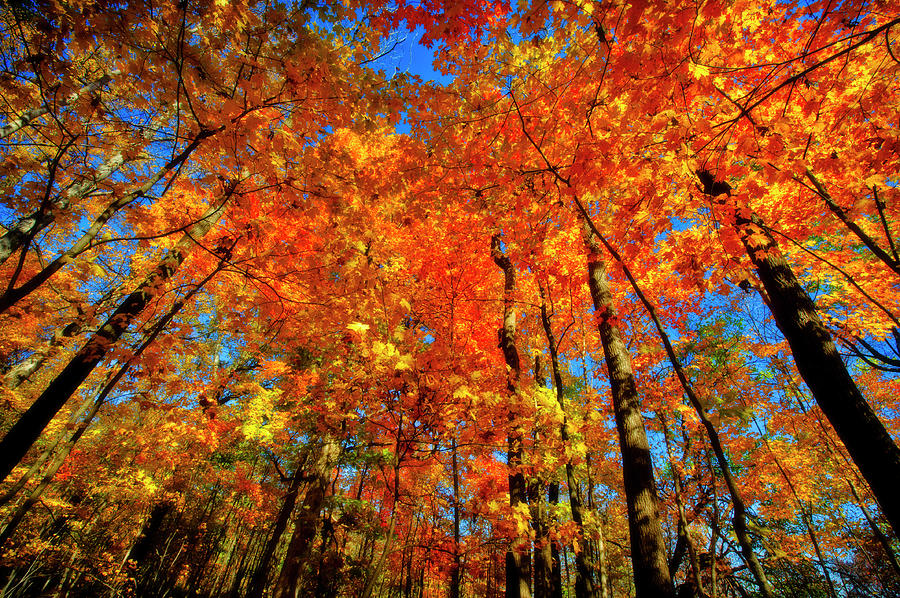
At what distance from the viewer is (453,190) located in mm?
4598

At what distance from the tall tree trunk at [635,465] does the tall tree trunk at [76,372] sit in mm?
5201

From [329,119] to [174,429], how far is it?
10.7 metres

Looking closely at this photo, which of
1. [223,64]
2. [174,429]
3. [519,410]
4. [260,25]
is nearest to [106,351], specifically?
[223,64]

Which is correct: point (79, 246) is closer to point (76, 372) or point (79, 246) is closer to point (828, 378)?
point (76, 372)

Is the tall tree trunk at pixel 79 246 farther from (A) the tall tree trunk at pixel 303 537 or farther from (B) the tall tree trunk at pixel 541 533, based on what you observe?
(B) the tall tree trunk at pixel 541 533

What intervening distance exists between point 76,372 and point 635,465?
6792mm

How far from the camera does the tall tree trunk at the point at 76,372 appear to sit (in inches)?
145

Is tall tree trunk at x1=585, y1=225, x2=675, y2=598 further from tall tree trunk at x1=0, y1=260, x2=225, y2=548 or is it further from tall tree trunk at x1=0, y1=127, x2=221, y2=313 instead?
tall tree trunk at x1=0, y1=127, x2=221, y2=313

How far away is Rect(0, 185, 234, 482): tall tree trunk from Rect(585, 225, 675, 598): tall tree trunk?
17.1 feet

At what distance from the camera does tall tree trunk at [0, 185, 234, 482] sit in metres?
3.67

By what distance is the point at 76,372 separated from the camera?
4145 mm

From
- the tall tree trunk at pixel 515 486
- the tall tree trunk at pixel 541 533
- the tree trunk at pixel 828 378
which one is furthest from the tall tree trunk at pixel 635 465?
the tree trunk at pixel 828 378

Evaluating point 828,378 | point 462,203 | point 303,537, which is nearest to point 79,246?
point 462,203

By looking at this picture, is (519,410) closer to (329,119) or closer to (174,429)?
(329,119)
